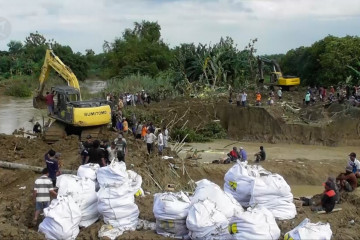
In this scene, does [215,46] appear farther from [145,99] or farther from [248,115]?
[248,115]

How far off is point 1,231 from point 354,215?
592cm

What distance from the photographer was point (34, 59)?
5953cm

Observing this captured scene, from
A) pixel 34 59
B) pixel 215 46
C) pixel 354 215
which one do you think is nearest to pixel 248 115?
pixel 215 46

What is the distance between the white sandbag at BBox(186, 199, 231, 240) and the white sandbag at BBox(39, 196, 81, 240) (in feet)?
5.56

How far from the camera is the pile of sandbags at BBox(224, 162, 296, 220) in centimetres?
747

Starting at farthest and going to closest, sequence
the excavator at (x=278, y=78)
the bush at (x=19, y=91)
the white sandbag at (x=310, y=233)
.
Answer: the bush at (x=19, y=91) → the excavator at (x=278, y=78) → the white sandbag at (x=310, y=233)

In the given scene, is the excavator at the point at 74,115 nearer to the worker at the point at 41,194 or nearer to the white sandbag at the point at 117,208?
the worker at the point at 41,194

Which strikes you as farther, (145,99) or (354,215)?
(145,99)

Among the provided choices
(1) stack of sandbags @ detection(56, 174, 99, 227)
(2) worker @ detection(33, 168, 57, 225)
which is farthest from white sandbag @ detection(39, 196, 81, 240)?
(2) worker @ detection(33, 168, 57, 225)

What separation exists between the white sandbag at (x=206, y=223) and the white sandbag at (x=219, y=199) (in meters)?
0.23

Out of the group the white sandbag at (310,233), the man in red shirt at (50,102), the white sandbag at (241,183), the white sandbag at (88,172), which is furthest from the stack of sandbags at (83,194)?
the man in red shirt at (50,102)

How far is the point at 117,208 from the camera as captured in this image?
7191 millimetres

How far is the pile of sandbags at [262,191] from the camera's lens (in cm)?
747

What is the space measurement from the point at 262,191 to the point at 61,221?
3.09 m
